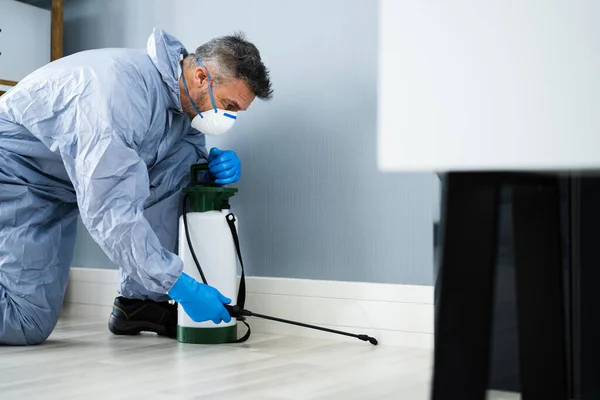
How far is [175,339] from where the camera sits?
6.28 feet

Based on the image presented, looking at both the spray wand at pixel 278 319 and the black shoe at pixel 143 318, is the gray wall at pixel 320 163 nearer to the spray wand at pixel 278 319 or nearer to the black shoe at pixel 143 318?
the spray wand at pixel 278 319

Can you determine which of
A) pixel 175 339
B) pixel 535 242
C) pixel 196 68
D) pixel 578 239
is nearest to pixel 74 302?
pixel 175 339

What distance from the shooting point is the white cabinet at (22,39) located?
2355mm

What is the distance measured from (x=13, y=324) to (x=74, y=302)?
735 mm

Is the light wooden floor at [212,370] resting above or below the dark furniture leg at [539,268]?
below

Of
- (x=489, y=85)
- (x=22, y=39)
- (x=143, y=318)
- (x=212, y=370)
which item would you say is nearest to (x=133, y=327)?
(x=143, y=318)

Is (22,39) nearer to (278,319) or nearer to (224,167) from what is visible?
(224,167)

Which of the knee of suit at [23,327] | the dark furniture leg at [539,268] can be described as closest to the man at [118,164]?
the knee of suit at [23,327]

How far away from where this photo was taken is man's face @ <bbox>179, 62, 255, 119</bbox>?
184 cm

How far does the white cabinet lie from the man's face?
0.85m

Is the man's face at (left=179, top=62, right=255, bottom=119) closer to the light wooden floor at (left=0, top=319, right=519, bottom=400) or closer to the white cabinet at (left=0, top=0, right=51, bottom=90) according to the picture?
the light wooden floor at (left=0, top=319, right=519, bottom=400)

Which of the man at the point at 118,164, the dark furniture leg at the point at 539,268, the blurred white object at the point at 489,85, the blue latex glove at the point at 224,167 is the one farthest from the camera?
the blue latex glove at the point at 224,167

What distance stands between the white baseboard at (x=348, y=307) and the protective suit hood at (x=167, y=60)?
0.59 metres

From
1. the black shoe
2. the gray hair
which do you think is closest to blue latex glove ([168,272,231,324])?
the black shoe
